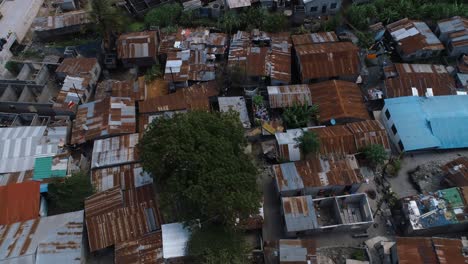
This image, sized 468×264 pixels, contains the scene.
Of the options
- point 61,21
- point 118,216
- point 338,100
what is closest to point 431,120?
point 338,100

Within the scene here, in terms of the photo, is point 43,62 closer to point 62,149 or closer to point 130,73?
point 130,73

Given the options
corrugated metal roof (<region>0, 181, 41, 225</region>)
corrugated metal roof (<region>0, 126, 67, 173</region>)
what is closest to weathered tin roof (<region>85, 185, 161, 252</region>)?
corrugated metal roof (<region>0, 181, 41, 225</region>)

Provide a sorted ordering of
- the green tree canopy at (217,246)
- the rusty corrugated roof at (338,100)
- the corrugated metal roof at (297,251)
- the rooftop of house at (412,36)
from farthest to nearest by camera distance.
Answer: the rooftop of house at (412,36) → the rusty corrugated roof at (338,100) → the corrugated metal roof at (297,251) → the green tree canopy at (217,246)

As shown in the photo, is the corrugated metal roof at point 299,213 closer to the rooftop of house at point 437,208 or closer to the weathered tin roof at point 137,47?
the rooftop of house at point 437,208

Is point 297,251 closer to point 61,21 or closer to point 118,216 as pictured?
point 118,216

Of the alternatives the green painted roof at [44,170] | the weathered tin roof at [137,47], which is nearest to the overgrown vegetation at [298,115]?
the weathered tin roof at [137,47]

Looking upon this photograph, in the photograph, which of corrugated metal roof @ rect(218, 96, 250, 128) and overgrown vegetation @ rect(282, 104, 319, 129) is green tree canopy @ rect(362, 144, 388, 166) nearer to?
overgrown vegetation @ rect(282, 104, 319, 129)
